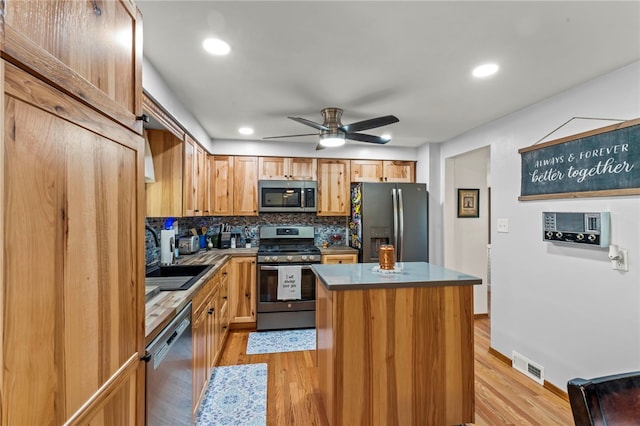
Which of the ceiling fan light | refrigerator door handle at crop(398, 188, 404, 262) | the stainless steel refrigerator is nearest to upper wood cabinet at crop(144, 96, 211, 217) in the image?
the ceiling fan light

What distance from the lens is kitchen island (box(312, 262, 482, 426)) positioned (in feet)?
5.78

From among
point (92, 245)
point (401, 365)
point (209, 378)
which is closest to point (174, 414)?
point (209, 378)

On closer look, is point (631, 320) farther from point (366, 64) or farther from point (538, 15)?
point (366, 64)

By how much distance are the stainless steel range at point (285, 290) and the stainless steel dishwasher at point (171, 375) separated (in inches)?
69.6

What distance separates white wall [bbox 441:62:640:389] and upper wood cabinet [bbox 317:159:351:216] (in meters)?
1.74

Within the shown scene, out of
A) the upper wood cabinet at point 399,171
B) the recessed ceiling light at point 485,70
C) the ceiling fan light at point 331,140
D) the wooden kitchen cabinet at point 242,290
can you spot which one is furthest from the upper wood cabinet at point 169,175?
the upper wood cabinet at point 399,171

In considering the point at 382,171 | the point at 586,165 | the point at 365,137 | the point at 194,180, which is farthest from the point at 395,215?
the point at 194,180

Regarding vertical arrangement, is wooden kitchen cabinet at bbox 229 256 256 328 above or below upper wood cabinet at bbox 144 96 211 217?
below

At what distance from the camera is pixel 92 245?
79 cm

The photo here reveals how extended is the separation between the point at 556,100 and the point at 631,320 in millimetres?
1669

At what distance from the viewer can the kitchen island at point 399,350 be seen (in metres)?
1.76

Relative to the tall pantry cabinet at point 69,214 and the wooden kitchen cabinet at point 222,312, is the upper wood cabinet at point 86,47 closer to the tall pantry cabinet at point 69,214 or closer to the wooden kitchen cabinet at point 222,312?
the tall pantry cabinet at point 69,214

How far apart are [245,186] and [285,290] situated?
146 centimetres

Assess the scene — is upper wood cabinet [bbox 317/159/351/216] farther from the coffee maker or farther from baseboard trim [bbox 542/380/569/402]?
baseboard trim [bbox 542/380/569/402]
